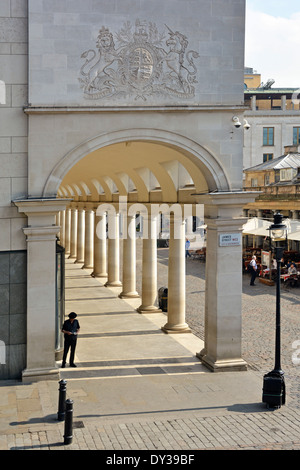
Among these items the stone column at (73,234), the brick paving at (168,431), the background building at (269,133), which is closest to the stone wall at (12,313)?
the brick paving at (168,431)

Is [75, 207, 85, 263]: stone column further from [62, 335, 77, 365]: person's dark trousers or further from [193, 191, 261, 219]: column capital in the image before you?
[193, 191, 261, 219]: column capital

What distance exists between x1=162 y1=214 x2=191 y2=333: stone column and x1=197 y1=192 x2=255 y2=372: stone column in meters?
4.37

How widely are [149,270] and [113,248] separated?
6797mm

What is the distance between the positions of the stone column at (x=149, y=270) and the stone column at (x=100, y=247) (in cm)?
884

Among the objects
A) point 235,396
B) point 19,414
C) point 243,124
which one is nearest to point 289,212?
point 243,124

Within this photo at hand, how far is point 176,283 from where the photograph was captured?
20.6 meters

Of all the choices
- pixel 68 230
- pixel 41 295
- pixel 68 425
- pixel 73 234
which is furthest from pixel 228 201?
Answer: pixel 68 230

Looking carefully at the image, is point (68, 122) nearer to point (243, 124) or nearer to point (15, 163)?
point (15, 163)

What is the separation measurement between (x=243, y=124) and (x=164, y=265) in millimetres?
25332

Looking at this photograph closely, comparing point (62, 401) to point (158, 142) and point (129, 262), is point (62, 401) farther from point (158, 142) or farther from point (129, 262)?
point (129, 262)

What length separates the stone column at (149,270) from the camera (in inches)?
939

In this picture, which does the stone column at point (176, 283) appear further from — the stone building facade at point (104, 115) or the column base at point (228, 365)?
the column base at point (228, 365)

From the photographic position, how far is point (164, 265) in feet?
134

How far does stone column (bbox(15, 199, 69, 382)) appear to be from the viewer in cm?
1507
